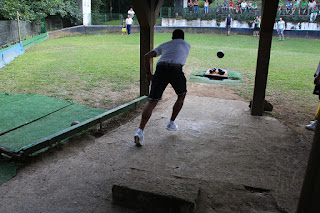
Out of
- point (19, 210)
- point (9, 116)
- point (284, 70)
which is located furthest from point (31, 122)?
point (284, 70)

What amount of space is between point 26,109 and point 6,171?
272cm

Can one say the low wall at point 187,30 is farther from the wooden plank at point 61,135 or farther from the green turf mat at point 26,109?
the wooden plank at point 61,135

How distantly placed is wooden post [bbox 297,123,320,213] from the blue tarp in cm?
1204

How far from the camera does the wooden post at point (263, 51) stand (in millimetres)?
5273

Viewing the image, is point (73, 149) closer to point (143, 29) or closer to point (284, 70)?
point (143, 29)

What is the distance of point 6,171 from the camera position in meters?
3.71

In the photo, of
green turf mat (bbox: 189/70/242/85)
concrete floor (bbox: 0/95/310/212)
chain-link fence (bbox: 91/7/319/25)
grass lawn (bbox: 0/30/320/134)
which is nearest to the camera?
concrete floor (bbox: 0/95/310/212)

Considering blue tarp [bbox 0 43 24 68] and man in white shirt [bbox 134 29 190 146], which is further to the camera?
blue tarp [bbox 0 43 24 68]

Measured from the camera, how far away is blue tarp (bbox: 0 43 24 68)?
38.8 feet

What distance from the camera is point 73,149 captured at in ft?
14.4

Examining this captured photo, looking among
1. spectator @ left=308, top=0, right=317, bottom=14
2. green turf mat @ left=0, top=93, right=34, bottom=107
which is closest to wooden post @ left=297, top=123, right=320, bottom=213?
green turf mat @ left=0, top=93, right=34, bottom=107

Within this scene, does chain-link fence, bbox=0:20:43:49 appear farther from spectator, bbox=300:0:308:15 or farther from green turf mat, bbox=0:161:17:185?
spectator, bbox=300:0:308:15

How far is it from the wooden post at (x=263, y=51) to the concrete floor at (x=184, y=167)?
383 mm

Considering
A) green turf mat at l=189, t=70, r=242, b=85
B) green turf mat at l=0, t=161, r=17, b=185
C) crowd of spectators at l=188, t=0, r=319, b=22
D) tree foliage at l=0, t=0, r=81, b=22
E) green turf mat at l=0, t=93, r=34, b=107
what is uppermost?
crowd of spectators at l=188, t=0, r=319, b=22
